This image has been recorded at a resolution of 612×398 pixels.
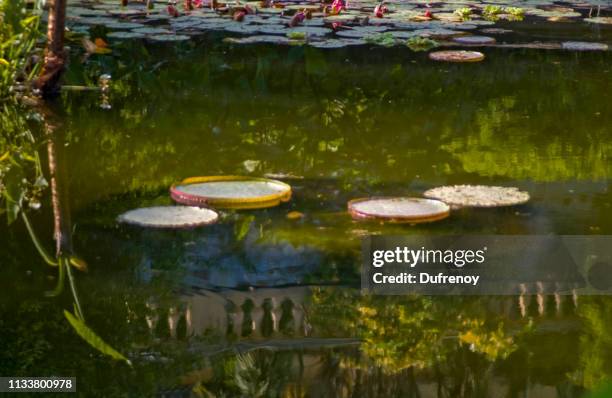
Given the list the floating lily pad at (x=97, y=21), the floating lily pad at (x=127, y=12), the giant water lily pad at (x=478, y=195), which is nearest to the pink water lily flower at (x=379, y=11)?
the floating lily pad at (x=127, y=12)

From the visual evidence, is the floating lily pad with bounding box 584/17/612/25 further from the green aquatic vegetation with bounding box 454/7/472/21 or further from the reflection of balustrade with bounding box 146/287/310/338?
the reflection of balustrade with bounding box 146/287/310/338

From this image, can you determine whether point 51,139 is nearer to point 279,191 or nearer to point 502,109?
point 279,191

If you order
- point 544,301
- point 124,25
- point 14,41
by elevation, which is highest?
point 14,41

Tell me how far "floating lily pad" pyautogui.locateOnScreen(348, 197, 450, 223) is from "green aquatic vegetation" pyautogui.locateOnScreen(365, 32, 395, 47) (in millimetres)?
3693

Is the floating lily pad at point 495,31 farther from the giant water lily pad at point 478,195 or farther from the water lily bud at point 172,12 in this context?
the giant water lily pad at point 478,195

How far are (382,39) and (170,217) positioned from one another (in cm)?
423

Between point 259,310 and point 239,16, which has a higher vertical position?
point 239,16

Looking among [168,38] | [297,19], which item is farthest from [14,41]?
[297,19]

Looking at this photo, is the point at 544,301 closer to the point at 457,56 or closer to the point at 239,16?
the point at 457,56

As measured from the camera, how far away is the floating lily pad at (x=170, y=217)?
3.64m

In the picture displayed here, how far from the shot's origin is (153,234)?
3.58 m

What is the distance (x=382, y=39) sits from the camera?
764cm

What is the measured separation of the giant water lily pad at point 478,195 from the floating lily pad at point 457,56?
2811mm

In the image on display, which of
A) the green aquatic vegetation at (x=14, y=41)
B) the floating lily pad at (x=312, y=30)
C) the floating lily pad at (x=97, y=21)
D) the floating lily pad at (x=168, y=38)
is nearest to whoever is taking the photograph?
the green aquatic vegetation at (x=14, y=41)
